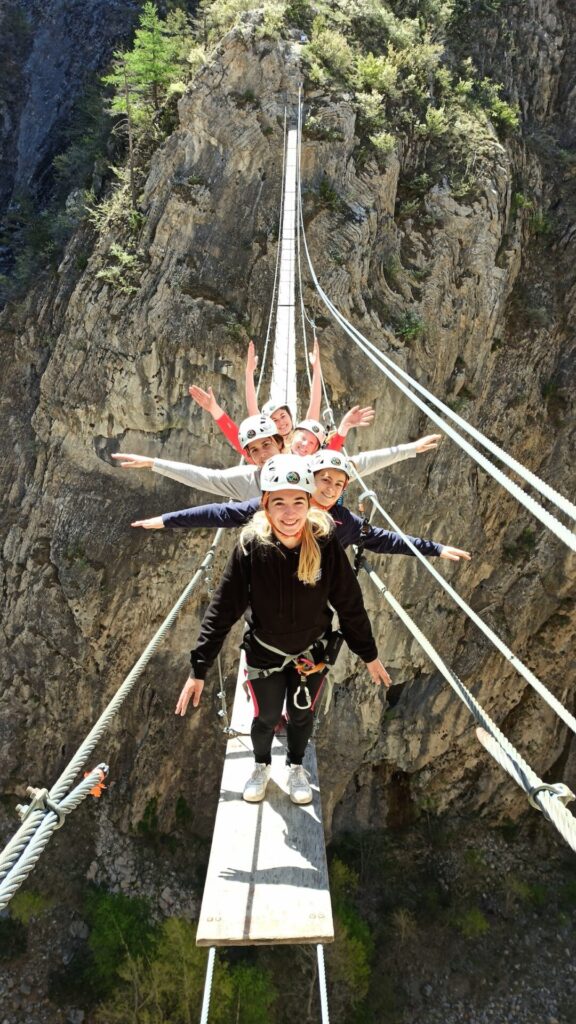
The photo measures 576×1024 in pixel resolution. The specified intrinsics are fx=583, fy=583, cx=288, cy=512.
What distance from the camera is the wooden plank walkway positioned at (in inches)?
92.9

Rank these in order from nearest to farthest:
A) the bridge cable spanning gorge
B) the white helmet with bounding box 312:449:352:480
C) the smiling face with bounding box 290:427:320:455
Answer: the bridge cable spanning gorge < the white helmet with bounding box 312:449:352:480 < the smiling face with bounding box 290:427:320:455

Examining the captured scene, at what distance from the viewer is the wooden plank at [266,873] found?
92.9 inches

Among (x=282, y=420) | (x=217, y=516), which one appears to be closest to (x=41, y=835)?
(x=217, y=516)

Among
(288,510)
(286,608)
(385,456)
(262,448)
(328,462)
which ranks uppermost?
(385,456)

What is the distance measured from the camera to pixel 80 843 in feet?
39.1

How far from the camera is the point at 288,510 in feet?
8.33

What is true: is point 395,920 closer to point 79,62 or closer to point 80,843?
point 80,843

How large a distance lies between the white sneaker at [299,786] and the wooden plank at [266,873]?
4 cm

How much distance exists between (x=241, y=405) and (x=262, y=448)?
21.5 ft

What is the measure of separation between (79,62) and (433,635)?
1809 cm

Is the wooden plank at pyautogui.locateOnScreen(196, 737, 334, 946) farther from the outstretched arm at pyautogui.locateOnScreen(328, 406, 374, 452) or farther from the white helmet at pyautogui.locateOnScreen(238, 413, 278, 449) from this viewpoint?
the outstretched arm at pyautogui.locateOnScreen(328, 406, 374, 452)

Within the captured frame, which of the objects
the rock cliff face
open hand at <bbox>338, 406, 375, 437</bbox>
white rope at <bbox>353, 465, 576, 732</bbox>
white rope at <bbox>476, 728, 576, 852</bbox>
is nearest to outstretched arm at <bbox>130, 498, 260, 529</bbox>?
white rope at <bbox>353, 465, 576, 732</bbox>

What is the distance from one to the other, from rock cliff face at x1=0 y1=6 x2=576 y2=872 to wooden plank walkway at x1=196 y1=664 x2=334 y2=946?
745cm

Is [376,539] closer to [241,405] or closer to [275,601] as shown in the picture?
[275,601]
